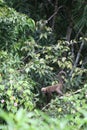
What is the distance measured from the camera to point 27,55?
3.88m

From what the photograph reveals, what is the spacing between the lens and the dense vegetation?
3.09 meters

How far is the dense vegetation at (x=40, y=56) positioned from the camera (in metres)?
3.09

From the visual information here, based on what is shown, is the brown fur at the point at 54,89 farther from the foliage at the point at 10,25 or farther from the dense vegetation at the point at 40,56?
the foliage at the point at 10,25

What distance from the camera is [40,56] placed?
4188mm

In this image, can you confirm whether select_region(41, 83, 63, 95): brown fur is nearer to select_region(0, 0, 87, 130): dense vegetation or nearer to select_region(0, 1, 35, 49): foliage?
select_region(0, 0, 87, 130): dense vegetation

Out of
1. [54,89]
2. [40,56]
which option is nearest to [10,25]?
[40,56]

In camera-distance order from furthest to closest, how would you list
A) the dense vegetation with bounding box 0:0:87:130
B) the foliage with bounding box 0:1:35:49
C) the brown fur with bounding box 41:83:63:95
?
the foliage with bounding box 0:1:35:49 → the brown fur with bounding box 41:83:63:95 → the dense vegetation with bounding box 0:0:87:130

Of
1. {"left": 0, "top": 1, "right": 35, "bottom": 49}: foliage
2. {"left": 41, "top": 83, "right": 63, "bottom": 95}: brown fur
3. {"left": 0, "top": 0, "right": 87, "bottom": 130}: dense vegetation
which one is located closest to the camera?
{"left": 0, "top": 0, "right": 87, "bottom": 130}: dense vegetation

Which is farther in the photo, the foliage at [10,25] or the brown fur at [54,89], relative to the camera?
the foliage at [10,25]

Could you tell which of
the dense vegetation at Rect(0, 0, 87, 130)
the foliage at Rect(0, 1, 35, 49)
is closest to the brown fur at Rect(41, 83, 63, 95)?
the dense vegetation at Rect(0, 0, 87, 130)

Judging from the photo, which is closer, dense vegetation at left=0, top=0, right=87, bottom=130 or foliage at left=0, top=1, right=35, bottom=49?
dense vegetation at left=0, top=0, right=87, bottom=130

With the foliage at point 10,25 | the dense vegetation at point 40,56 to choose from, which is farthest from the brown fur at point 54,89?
the foliage at point 10,25

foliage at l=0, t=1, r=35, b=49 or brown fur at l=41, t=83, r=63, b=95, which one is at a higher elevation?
foliage at l=0, t=1, r=35, b=49

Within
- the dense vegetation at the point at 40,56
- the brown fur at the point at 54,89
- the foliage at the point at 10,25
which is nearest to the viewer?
the dense vegetation at the point at 40,56
